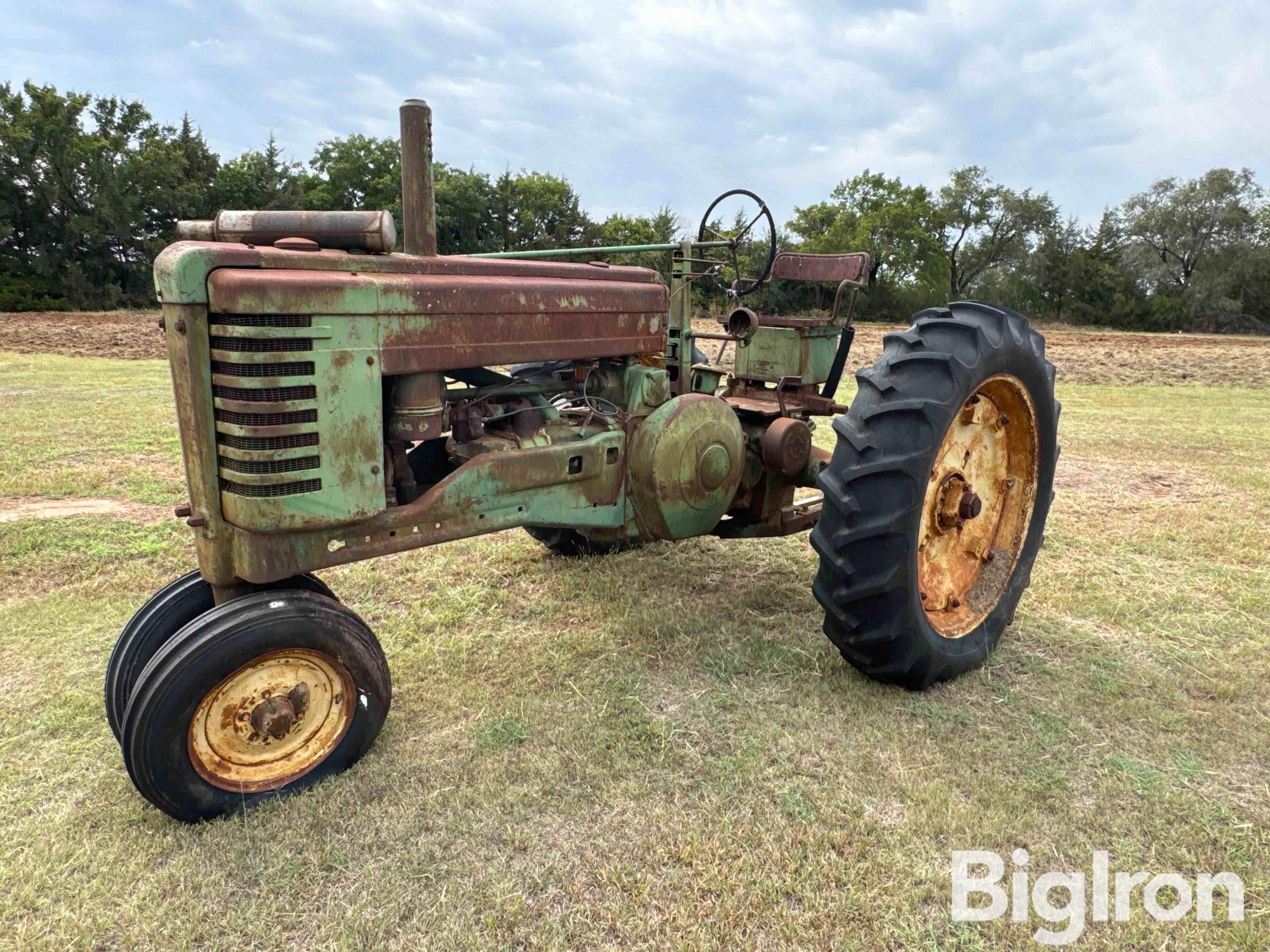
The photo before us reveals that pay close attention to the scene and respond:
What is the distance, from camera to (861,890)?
2.09 meters

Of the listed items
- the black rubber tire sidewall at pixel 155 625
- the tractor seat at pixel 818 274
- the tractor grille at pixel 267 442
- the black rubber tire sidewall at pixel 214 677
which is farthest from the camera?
the tractor seat at pixel 818 274

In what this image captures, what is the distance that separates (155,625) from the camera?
2.58 m

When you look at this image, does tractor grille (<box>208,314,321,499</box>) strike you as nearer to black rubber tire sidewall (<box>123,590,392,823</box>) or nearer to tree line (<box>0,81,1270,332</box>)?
black rubber tire sidewall (<box>123,590,392,823</box>)

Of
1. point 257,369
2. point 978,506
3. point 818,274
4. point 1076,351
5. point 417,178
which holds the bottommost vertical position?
point 1076,351

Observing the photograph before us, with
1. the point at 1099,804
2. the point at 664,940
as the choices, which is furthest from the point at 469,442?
the point at 1099,804

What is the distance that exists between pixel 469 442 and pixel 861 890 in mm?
1874

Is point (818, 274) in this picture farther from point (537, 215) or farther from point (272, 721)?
point (537, 215)

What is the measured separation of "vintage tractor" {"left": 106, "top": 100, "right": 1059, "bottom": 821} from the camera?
2.28 metres

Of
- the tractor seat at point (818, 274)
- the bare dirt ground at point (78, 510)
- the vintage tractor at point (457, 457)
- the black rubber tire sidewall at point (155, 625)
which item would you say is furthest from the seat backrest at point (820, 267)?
the bare dirt ground at point (78, 510)

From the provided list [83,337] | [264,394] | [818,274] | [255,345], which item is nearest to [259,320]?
[255,345]

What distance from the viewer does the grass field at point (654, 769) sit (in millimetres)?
2014

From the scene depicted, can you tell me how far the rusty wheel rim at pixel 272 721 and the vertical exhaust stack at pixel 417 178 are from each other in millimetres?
1301

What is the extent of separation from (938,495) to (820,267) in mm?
1733

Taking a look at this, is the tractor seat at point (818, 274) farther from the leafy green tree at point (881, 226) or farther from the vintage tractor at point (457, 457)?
the leafy green tree at point (881, 226)
